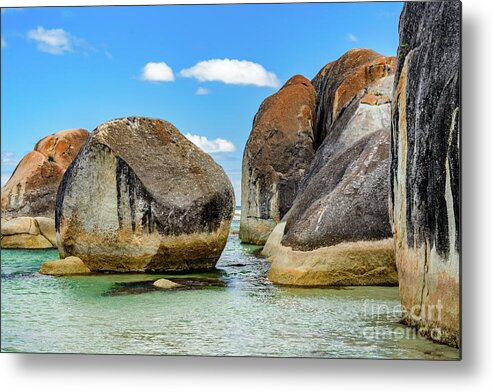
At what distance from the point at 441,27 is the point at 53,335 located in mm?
3596

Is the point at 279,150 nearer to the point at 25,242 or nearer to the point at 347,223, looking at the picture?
the point at 25,242

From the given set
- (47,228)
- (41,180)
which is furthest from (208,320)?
(41,180)

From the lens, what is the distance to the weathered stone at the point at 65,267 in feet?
29.8

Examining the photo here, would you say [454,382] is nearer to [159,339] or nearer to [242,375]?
[242,375]

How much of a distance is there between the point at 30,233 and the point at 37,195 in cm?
115

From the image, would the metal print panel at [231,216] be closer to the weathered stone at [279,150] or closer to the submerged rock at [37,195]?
the submerged rock at [37,195]

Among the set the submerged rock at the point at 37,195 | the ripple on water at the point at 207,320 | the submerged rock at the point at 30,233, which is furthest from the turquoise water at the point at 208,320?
the submerged rock at the point at 37,195

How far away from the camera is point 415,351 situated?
16.4 feet

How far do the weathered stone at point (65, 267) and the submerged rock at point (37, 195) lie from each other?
1.79 meters

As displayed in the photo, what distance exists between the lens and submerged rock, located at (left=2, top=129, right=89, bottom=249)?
11.2m

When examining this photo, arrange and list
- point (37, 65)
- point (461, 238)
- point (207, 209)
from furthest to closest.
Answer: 1. point (207, 209)
2. point (37, 65)
3. point (461, 238)

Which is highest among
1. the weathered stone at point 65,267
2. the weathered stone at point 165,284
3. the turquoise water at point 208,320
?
the weathered stone at point 65,267

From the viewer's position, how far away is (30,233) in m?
12.2

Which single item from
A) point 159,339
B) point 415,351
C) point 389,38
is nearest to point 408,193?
point 415,351
